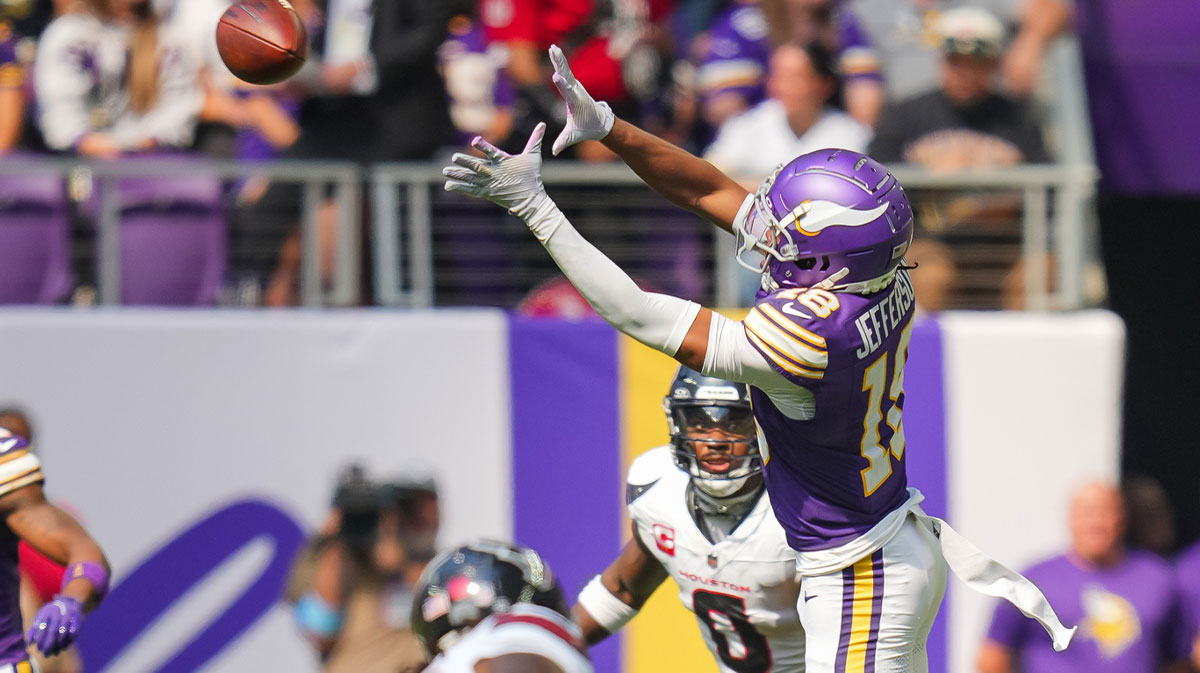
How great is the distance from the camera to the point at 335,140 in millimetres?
7375

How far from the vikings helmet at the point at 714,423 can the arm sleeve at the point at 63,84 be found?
159 inches

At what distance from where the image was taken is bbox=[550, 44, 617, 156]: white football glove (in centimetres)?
408

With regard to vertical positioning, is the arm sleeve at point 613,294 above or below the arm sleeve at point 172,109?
below

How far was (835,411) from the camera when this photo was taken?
13.2 ft

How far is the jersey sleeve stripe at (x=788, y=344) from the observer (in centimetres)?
386

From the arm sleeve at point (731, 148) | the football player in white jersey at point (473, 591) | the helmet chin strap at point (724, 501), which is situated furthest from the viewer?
the arm sleeve at point (731, 148)

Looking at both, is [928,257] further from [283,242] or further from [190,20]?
[190,20]

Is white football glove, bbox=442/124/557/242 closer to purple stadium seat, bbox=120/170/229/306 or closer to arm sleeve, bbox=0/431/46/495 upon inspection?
arm sleeve, bbox=0/431/46/495

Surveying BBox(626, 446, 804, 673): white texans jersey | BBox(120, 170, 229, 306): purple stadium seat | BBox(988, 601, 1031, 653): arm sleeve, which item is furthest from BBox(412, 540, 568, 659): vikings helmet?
BBox(120, 170, 229, 306): purple stadium seat

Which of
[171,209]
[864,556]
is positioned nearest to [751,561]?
[864,556]

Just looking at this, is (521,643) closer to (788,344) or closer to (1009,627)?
(788,344)

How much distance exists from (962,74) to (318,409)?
325cm

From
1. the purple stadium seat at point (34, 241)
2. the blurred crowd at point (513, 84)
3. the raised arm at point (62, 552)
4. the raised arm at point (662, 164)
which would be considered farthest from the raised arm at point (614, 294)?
the purple stadium seat at point (34, 241)

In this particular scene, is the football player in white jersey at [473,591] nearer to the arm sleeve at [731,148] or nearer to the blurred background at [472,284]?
the blurred background at [472,284]
